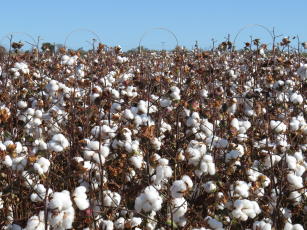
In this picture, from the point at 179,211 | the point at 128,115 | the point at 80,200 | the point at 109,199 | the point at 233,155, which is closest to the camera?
the point at 80,200

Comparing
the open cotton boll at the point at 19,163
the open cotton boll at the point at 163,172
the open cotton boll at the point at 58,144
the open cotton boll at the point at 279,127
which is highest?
the open cotton boll at the point at 279,127

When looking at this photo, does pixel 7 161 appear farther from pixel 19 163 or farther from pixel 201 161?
pixel 201 161

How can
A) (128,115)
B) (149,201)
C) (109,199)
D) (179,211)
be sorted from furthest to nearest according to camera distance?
(128,115) < (109,199) < (179,211) < (149,201)

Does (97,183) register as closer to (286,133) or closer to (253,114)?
(286,133)

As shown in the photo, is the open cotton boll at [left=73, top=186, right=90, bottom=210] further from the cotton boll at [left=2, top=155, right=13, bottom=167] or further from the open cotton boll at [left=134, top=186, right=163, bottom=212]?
the cotton boll at [left=2, top=155, right=13, bottom=167]

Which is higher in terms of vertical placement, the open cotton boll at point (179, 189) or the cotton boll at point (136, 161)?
the cotton boll at point (136, 161)

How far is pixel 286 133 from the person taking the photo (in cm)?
447

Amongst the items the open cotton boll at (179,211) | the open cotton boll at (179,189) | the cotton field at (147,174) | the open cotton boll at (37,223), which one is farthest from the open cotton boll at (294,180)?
the open cotton boll at (37,223)

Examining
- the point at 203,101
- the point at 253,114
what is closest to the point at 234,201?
the point at 253,114

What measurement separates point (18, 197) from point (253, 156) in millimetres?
2007

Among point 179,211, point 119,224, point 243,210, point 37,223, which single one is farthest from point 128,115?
point 37,223

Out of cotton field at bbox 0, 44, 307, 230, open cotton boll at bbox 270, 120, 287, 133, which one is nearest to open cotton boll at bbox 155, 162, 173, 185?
cotton field at bbox 0, 44, 307, 230

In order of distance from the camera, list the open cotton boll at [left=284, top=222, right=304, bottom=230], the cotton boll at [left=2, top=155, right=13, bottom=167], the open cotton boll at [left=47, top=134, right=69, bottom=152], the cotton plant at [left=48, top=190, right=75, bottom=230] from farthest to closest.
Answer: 1. the open cotton boll at [left=47, top=134, right=69, bottom=152]
2. the cotton boll at [left=2, top=155, right=13, bottom=167]
3. the open cotton boll at [left=284, top=222, right=304, bottom=230]
4. the cotton plant at [left=48, top=190, right=75, bottom=230]

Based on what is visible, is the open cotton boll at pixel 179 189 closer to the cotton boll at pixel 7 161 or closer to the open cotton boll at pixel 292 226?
the open cotton boll at pixel 292 226
